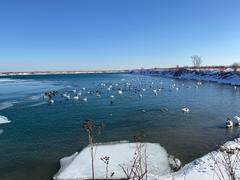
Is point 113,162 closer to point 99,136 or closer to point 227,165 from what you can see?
point 99,136

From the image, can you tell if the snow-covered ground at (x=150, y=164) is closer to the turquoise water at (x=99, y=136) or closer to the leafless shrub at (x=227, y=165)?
the leafless shrub at (x=227, y=165)

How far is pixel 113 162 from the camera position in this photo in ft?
39.2

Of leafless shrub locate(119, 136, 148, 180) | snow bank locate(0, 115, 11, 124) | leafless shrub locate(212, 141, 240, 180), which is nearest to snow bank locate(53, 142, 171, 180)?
leafless shrub locate(119, 136, 148, 180)

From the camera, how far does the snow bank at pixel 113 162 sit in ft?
35.5

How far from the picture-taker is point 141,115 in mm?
23078

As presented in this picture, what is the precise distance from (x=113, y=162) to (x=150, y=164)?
1.73 meters

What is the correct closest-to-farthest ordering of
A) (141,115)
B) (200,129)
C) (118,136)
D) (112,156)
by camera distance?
1. (112,156)
2. (118,136)
3. (200,129)
4. (141,115)

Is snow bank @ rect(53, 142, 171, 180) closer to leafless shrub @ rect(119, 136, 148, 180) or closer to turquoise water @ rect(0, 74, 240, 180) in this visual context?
leafless shrub @ rect(119, 136, 148, 180)

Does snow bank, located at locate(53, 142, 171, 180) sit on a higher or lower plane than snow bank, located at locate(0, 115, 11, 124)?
lower

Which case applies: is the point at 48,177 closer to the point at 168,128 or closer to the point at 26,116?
the point at 168,128

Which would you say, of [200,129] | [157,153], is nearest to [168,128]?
[200,129]

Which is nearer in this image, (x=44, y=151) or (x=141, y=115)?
(x=44, y=151)

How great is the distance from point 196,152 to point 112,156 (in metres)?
4.61

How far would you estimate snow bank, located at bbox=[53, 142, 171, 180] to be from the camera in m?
10.8
